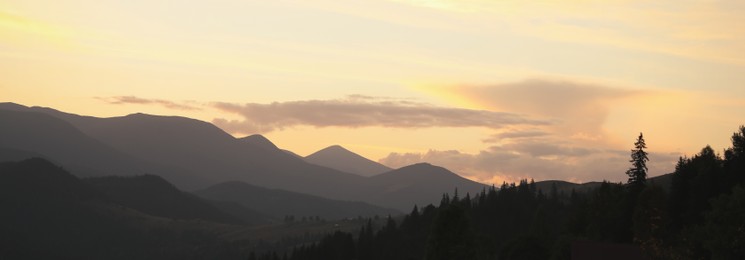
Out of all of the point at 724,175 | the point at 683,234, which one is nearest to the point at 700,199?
the point at 724,175

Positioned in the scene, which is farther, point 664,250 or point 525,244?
point 525,244

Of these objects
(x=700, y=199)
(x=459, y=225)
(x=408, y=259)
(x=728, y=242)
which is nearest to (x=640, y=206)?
(x=700, y=199)

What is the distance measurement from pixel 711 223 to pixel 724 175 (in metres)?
36.2

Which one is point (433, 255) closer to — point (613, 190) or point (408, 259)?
point (613, 190)

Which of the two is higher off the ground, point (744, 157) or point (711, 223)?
point (744, 157)

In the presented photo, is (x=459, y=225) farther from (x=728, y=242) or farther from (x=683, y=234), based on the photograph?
(x=728, y=242)

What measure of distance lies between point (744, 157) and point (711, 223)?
3713cm

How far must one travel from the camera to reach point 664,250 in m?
98.6

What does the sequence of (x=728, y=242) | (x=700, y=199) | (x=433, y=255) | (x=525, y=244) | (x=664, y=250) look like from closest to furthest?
(x=728, y=242)
(x=664, y=250)
(x=433, y=255)
(x=700, y=199)
(x=525, y=244)

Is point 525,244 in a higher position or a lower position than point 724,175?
lower

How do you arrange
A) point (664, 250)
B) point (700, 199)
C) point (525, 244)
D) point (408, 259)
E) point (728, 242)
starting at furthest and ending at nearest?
point (408, 259)
point (525, 244)
point (700, 199)
point (664, 250)
point (728, 242)

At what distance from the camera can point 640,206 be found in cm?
11488

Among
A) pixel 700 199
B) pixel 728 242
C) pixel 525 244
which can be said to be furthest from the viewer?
pixel 525 244

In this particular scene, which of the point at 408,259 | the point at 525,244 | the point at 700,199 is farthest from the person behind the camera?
the point at 408,259
